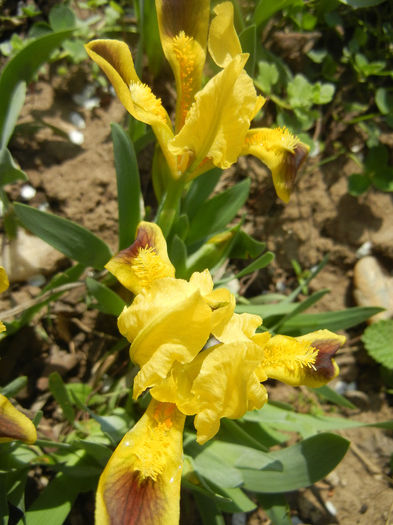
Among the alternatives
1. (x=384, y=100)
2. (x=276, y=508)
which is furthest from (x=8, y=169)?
(x=384, y=100)

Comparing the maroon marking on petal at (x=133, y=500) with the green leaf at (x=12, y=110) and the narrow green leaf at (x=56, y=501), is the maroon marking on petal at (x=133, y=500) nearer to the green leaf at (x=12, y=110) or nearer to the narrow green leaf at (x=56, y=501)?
the narrow green leaf at (x=56, y=501)

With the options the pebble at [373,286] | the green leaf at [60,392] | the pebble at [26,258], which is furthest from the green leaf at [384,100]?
the green leaf at [60,392]

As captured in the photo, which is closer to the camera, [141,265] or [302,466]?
[141,265]

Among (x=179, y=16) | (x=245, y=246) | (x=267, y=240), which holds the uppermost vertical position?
(x=179, y=16)

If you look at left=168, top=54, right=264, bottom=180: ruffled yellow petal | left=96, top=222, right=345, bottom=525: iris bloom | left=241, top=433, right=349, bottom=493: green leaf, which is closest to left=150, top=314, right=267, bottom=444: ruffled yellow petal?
left=96, top=222, right=345, bottom=525: iris bloom

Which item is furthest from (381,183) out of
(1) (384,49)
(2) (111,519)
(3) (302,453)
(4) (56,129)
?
(2) (111,519)

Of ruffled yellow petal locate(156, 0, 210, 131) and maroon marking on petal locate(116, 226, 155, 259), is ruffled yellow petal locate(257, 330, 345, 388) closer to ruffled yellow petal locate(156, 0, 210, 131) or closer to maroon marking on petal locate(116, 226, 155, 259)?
maroon marking on petal locate(116, 226, 155, 259)

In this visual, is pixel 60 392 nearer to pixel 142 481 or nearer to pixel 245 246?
pixel 142 481
